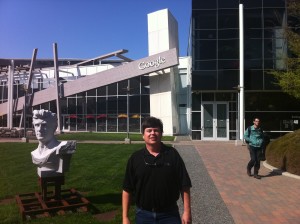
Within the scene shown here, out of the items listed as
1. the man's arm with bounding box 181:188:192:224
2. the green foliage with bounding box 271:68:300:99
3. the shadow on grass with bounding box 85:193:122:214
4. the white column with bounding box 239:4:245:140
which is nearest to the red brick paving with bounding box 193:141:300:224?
the shadow on grass with bounding box 85:193:122:214

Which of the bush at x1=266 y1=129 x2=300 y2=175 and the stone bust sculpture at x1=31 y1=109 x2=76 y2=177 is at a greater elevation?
the stone bust sculpture at x1=31 y1=109 x2=76 y2=177

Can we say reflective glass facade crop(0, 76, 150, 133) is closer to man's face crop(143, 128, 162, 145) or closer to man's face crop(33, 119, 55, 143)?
man's face crop(33, 119, 55, 143)

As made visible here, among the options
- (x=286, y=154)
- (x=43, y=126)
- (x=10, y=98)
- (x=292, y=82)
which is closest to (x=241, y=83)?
(x=292, y=82)

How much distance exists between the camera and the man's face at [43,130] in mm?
7391

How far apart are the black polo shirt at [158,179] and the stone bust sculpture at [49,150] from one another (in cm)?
392

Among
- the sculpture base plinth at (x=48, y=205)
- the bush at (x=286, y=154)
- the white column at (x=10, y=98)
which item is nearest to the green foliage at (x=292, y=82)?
the bush at (x=286, y=154)

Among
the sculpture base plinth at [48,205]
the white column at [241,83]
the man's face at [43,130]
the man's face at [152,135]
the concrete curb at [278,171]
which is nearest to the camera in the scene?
the man's face at [152,135]

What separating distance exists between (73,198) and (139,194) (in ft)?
13.7

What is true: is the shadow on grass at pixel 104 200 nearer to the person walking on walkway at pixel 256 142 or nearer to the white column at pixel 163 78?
the person walking on walkway at pixel 256 142

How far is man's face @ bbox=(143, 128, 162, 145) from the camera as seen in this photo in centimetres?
354

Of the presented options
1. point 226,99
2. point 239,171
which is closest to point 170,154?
point 239,171

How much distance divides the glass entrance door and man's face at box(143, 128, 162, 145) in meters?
24.0

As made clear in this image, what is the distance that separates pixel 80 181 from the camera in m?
9.94

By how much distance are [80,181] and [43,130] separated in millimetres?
2937
